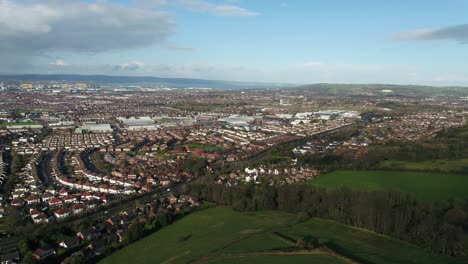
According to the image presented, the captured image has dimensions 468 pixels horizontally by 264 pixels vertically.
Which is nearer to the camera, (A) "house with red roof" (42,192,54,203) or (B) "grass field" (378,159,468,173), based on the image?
(A) "house with red roof" (42,192,54,203)

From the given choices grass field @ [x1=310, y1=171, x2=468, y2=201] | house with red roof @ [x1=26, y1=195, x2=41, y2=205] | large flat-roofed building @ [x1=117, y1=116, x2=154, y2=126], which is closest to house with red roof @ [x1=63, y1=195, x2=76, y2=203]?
house with red roof @ [x1=26, y1=195, x2=41, y2=205]

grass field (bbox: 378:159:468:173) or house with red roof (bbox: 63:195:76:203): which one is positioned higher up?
grass field (bbox: 378:159:468:173)

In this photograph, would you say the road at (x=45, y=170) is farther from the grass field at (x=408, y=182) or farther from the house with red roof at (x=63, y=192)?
the grass field at (x=408, y=182)

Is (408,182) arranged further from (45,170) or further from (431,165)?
(45,170)

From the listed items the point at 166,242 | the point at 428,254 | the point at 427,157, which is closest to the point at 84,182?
the point at 166,242

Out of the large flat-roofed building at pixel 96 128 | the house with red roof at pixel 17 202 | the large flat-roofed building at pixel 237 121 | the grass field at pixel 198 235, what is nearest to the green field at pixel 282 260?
the grass field at pixel 198 235

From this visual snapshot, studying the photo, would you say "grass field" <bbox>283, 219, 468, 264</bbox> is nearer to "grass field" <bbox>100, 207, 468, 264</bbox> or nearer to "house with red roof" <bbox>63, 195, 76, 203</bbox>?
"grass field" <bbox>100, 207, 468, 264</bbox>

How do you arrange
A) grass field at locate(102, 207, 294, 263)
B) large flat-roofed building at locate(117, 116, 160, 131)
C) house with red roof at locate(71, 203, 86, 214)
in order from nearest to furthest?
grass field at locate(102, 207, 294, 263) < house with red roof at locate(71, 203, 86, 214) < large flat-roofed building at locate(117, 116, 160, 131)
